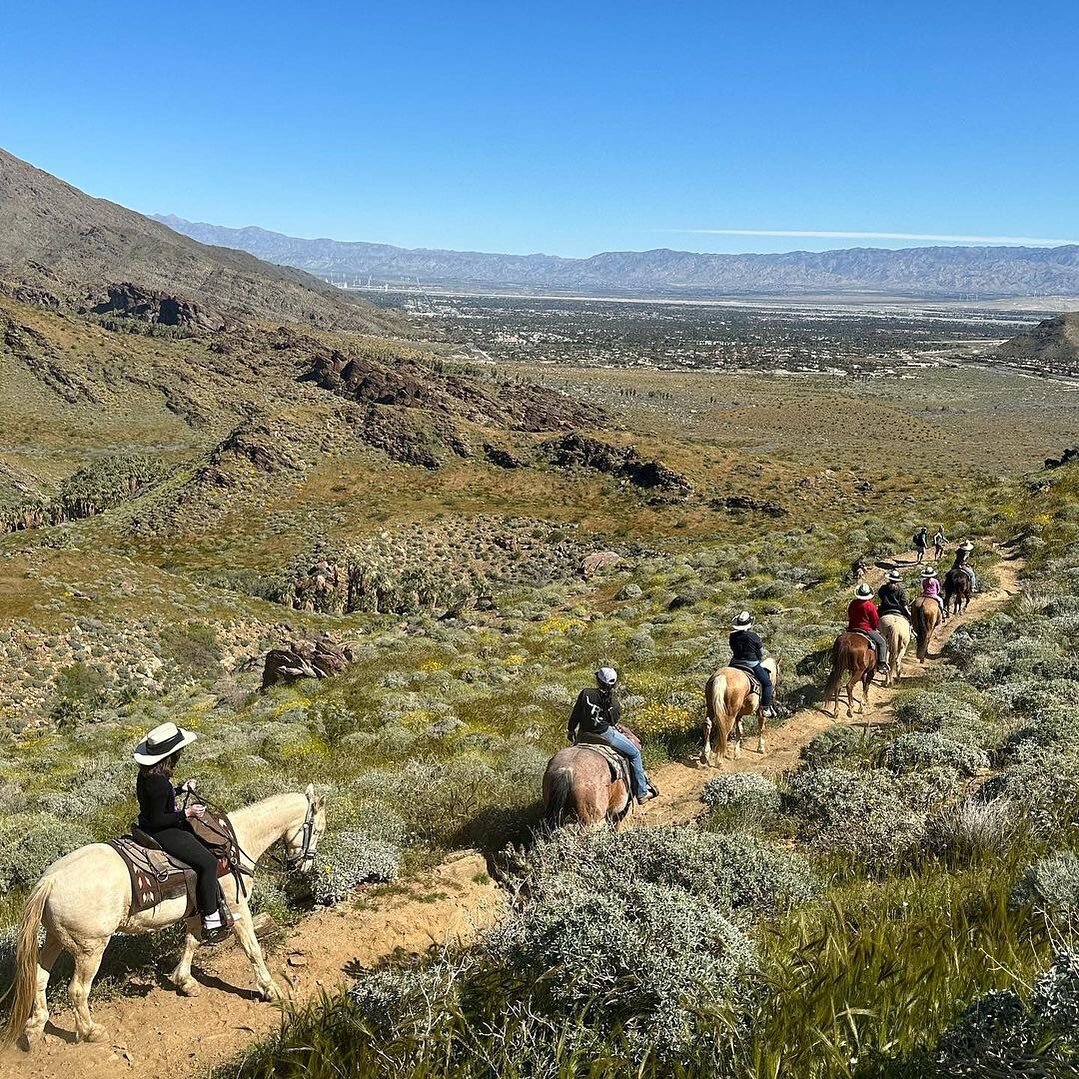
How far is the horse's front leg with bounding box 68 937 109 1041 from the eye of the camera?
5.32 m

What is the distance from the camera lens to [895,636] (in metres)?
13.9

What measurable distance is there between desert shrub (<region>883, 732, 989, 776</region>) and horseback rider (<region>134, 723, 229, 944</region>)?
7.89 m

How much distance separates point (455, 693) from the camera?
63.0ft

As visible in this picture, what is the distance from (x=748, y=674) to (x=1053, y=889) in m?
6.90

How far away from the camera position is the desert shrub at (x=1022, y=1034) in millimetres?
2615

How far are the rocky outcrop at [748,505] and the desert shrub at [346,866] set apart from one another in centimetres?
4516

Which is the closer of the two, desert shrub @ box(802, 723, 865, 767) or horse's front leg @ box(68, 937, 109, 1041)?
horse's front leg @ box(68, 937, 109, 1041)

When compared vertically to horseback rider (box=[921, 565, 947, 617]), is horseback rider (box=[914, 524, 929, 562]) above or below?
below

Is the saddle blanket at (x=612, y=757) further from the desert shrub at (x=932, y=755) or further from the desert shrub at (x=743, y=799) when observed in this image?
the desert shrub at (x=932, y=755)

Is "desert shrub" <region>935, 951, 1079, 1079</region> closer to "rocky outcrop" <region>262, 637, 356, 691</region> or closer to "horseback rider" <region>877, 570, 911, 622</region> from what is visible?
"horseback rider" <region>877, 570, 911, 622</region>

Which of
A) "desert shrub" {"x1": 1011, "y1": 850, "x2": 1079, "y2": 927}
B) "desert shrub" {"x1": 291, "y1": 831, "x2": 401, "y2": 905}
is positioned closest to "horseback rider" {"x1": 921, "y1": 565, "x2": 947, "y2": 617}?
"desert shrub" {"x1": 1011, "y1": 850, "x2": 1079, "y2": 927}

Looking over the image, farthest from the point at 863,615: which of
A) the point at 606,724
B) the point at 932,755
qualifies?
the point at 606,724

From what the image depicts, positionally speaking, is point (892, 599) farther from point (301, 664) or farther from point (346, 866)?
point (301, 664)

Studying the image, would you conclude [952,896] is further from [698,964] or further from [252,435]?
[252,435]
